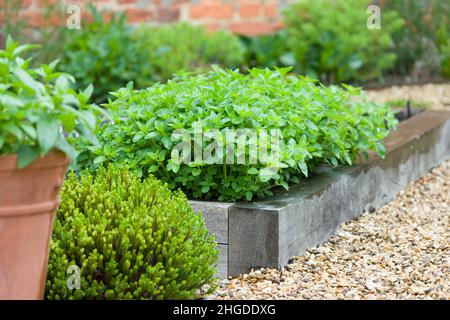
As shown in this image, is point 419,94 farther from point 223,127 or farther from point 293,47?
point 223,127

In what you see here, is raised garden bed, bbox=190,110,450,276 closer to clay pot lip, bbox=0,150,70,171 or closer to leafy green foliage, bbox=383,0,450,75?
clay pot lip, bbox=0,150,70,171

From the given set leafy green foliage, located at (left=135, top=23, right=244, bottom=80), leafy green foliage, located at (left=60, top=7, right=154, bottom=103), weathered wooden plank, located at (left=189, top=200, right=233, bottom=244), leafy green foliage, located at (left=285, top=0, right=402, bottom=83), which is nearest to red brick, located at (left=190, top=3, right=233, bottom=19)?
leafy green foliage, located at (left=135, top=23, right=244, bottom=80)

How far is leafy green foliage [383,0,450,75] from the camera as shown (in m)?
9.25

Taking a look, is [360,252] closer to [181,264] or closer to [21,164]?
[181,264]

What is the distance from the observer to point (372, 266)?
12.7ft

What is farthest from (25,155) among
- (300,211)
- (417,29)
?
(417,29)

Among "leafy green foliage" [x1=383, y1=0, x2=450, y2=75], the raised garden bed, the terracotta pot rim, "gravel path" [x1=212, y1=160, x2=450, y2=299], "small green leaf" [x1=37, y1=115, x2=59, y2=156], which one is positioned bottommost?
"gravel path" [x1=212, y1=160, x2=450, y2=299]

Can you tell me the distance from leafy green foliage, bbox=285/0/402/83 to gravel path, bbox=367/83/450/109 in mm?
353

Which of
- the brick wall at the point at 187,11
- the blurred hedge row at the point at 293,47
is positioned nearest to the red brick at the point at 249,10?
the brick wall at the point at 187,11

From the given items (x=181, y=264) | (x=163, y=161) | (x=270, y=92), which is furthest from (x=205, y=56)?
(x=181, y=264)

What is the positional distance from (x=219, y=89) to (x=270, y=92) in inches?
18.1

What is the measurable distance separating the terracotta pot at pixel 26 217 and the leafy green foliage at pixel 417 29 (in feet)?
23.4
